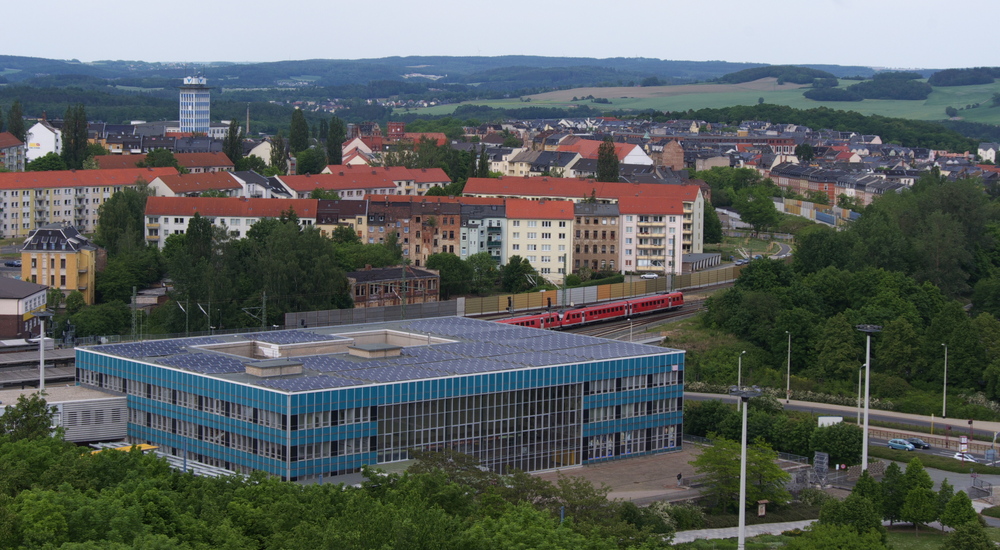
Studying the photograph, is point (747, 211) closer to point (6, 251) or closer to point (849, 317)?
point (849, 317)

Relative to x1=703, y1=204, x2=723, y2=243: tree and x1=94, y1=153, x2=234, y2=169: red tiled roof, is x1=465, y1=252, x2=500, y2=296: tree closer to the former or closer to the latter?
x1=703, y1=204, x2=723, y2=243: tree

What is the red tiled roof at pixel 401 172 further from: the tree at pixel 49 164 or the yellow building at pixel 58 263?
the yellow building at pixel 58 263

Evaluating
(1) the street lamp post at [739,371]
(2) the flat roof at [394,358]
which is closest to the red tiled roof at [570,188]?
(1) the street lamp post at [739,371]

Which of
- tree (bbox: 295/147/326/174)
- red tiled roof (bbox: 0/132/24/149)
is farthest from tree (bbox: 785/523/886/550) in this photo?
red tiled roof (bbox: 0/132/24/149)

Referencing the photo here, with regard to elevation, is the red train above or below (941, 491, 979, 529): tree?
above

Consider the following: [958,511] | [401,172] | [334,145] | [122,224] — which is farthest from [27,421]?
[334,145]

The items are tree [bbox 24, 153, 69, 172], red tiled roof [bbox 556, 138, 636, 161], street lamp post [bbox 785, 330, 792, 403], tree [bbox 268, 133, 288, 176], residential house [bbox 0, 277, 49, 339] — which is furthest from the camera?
red tiled roof [bbox 556, 138, 636, 161]

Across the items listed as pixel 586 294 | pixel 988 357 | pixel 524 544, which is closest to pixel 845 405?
pixel 988 357
